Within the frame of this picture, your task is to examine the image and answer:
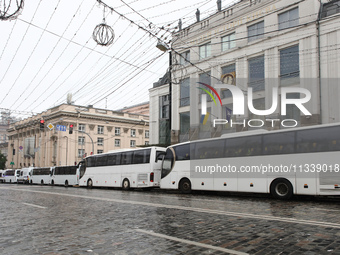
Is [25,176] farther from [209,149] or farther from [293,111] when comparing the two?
[293,111]

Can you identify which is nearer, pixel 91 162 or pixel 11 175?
pixel 91 162

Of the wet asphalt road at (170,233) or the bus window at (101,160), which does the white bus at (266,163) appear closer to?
the wet asphalt road at (170,233)

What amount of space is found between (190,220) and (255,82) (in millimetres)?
19909

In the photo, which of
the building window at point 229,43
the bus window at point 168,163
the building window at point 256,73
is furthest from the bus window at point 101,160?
the building window at point 229,43

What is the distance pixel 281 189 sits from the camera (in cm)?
1399

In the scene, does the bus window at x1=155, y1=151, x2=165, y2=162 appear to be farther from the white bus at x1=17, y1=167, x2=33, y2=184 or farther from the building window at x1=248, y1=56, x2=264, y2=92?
the white bus at x1=17, y1=167, x2=33, y2=184

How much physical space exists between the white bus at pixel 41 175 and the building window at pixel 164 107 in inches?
679

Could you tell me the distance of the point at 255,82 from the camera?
25828mm

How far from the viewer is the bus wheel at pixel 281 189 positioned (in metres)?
13.6

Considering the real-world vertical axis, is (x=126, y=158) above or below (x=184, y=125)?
below

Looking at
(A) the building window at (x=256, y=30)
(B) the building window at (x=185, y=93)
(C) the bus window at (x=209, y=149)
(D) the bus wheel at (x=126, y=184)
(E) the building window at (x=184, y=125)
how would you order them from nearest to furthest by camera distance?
(C) the bus window at (x=209, y=149), (D) the bus wheel at (x=126, y=184), (A) the building window at (x=256, y=30), (E) the building window at (x=184, y=125), (B) the building window at (x=185, y=93)

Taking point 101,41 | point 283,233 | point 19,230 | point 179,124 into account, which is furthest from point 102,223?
point 179,124

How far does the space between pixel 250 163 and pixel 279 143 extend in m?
1.79

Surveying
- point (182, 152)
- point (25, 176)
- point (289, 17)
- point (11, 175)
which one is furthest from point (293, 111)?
point (11, 175)
